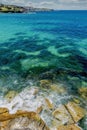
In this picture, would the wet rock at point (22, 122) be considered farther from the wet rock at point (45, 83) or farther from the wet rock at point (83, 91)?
the wet rock at point (45, 83)

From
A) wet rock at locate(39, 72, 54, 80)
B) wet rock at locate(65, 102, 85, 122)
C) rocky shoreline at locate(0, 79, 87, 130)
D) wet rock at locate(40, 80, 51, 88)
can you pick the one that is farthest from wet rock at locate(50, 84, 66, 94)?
wet rock at locate(65, 102, 85, 122)

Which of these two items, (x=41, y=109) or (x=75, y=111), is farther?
(x=41, y=109)

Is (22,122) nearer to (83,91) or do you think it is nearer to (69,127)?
(69,127)

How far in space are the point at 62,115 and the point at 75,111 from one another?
4.43 ft

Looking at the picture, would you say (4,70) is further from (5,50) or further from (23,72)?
(5,50)

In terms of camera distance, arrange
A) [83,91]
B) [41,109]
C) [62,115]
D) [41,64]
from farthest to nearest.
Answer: [41,64], [83,91], [41,109], [62,115]

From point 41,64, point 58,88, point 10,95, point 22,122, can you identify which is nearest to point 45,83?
point 58,88

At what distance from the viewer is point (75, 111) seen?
19641 millimetres

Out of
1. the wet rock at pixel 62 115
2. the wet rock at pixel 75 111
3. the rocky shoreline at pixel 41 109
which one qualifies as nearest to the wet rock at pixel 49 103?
the rocky shoreline at pixel 41 109

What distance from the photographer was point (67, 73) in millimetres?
29094

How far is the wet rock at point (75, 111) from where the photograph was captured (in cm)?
1889

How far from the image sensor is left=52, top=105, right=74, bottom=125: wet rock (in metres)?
18.6

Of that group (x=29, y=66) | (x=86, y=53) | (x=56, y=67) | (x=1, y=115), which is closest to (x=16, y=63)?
(x=29, y=66)

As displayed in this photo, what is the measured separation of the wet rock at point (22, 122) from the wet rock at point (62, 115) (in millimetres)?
2392
